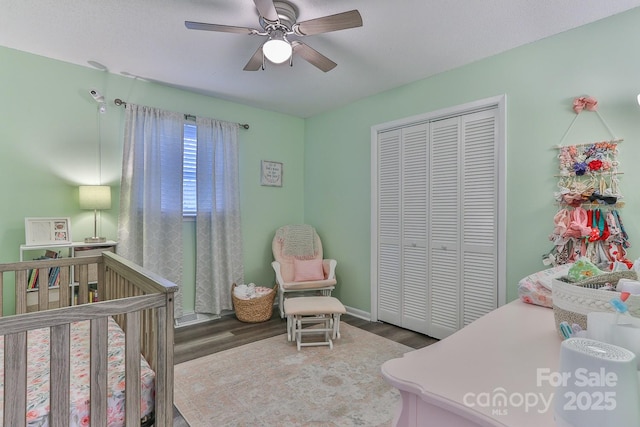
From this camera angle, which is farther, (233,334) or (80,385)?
(233,334)

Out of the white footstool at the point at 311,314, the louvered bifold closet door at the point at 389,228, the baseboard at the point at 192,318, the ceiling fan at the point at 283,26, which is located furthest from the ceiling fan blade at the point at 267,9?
the baseboard at the point at 192,318

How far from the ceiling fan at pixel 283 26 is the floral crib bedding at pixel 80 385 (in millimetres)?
1817

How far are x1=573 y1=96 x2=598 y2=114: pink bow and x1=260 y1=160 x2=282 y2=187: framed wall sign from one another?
3041 mm

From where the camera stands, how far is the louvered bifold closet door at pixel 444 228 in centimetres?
289

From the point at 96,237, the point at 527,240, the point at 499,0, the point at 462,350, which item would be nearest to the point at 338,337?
the point at 527,240

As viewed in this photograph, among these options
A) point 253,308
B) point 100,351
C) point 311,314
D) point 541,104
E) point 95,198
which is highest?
point 541,104

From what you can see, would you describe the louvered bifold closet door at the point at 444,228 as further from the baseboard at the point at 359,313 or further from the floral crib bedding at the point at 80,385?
the floral crib bedding at the point at 80,385

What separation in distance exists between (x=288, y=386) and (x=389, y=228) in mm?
1849

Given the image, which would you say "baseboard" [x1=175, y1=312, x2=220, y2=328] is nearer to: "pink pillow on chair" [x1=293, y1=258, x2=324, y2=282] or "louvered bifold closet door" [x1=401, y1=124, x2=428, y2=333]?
"pink pillow on chair" [x1=293, y1=258, x2=324, y2=282]

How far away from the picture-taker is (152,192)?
3180mm

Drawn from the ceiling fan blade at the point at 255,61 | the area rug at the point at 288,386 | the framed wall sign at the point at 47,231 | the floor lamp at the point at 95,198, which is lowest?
the area rug at the point at 288,386

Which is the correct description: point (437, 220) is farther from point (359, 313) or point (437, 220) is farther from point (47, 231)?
point (47, 231)

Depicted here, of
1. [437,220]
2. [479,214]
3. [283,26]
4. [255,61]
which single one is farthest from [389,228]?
[283,26]

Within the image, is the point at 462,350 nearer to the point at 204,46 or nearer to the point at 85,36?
the point at 204,46
